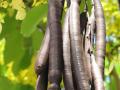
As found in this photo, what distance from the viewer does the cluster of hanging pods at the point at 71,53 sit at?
93 cm

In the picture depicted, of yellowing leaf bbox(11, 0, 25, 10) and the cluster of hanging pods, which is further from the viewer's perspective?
yellowing leaf bbox(11, 0, 25, 10)

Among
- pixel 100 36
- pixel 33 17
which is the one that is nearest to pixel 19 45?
pixel 33 17

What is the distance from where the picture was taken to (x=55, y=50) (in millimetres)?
948

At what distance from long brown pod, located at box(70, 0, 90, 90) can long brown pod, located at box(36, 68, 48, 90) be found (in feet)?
0.23

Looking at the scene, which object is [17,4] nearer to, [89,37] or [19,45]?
[19,45]

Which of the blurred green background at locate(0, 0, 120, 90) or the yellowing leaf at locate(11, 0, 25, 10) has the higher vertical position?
the yellowing leaf at locate(11, 0, 25, 10)

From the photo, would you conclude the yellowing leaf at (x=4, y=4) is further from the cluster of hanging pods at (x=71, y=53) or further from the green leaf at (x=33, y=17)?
the cluster of hanging pods at (x=71, y=53)

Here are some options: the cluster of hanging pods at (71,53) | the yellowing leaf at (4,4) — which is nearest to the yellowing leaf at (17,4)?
the yellowing leaf at (4,4)

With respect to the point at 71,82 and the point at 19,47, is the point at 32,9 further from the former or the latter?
the point at 71,82

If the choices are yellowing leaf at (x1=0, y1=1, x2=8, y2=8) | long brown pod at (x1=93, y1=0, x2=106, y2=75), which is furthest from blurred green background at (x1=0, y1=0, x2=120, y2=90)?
long brown pod at (x1=93, y1=0, x2=106, y2=75)

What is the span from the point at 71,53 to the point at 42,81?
83mm

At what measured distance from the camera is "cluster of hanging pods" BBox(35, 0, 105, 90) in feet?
3.04

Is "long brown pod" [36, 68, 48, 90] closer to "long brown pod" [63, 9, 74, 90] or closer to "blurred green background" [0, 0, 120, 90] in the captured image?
"long brown pod" [63, 9, 74, 90]

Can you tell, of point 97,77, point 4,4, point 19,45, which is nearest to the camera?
point 97,77
